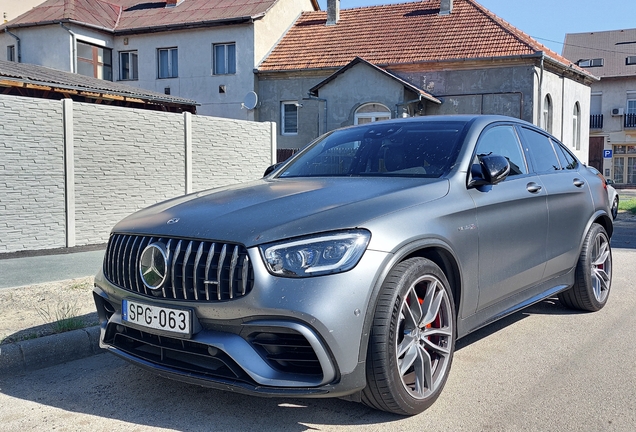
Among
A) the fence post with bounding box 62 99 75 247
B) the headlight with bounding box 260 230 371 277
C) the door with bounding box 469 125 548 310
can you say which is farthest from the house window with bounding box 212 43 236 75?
the headlight with bounding box 260 230 371 277

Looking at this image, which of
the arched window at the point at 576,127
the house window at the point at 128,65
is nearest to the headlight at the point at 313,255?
the house window at the point at 128,65

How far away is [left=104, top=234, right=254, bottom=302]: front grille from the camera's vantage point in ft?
10.6

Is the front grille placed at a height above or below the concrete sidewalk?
above

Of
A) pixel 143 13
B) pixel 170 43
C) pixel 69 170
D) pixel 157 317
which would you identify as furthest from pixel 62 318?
pixel 143 13

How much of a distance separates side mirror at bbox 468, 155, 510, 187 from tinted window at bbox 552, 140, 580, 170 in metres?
1.76

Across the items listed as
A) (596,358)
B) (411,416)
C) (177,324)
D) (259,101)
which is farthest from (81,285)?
(259,101)

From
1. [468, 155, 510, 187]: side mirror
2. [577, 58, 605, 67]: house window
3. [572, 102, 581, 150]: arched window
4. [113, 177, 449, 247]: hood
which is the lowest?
[113, 177, 449, 247]: hood

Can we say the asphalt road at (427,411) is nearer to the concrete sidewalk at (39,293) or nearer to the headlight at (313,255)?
the concrete sidewalk at (39,293)

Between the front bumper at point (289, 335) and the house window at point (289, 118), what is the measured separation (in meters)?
26.0

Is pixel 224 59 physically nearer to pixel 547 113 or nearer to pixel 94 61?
pixel 94 61

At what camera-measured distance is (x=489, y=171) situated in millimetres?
4254

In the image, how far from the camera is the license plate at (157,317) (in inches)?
132

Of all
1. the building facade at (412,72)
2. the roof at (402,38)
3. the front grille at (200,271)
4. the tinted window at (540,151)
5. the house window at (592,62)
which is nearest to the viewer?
the front grille at (200,271)

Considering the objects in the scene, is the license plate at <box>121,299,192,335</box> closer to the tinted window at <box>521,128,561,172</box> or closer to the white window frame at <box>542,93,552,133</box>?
the tinted window at <box>521,128,561,172</box>
